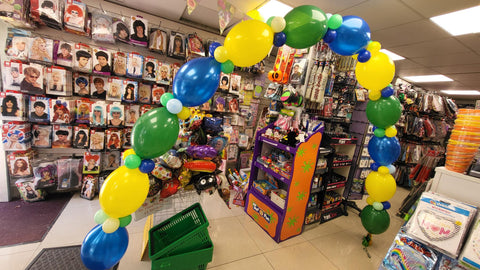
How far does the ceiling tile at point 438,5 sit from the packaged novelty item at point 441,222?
2.09 meters

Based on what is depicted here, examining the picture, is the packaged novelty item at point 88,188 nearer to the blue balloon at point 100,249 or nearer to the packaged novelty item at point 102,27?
the packaged novelty item at point 102,27

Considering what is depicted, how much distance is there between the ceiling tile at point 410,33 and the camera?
8.01ft

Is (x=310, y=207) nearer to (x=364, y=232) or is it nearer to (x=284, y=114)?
(x=364, y=232)

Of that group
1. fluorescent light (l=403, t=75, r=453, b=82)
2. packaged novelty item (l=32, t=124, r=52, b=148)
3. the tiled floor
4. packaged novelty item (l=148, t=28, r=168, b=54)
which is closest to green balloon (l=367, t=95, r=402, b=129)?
the tiled floor

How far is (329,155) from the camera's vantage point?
248 centimetres

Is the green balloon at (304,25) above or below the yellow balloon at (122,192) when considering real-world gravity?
above

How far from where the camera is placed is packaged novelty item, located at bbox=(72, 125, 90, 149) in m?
2.50

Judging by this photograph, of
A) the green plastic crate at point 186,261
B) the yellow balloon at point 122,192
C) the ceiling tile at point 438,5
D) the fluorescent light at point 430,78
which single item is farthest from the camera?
the fluorescent light at point 430,78

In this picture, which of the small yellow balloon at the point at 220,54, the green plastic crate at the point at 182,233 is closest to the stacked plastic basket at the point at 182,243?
the green plastic crate at the point at 182,233

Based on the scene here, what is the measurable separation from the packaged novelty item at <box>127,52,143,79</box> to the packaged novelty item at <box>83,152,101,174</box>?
4.12 feet

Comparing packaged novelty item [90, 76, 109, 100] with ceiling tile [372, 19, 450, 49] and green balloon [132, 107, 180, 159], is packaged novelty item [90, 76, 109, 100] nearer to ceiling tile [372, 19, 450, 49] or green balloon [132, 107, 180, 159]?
green balloon [132, 107, 180, 159]

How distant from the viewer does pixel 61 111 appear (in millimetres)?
2357

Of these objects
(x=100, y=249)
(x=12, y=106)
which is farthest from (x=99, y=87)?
(x=100, y=249)

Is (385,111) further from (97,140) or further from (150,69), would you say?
(97,140)
